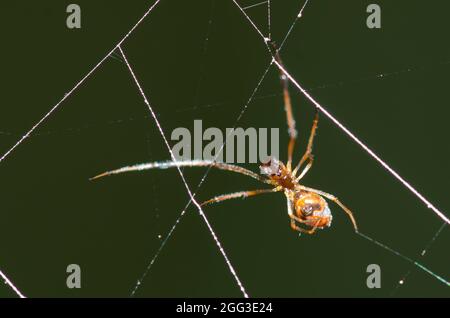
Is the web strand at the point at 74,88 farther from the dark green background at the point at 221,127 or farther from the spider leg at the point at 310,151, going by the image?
the spider leg at the point at 310,151

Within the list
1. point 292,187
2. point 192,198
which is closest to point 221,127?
point 192,198

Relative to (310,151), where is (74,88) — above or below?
above

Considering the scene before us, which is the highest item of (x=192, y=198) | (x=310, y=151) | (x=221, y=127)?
(x=221, y=127)

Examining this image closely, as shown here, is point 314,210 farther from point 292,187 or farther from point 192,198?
point 192,198

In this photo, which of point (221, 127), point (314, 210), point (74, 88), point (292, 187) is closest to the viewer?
point (314, 210)

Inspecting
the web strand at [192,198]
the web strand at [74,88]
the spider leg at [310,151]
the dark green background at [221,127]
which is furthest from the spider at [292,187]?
the web strand at [74,88]
